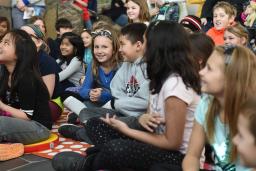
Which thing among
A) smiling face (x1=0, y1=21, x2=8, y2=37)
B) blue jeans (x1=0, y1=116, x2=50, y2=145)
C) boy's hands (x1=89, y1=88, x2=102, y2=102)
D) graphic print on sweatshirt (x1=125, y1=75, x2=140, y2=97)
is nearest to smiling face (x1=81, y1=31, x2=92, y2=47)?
smiling face (x1=0, y1=21, x2=8, y2=37)

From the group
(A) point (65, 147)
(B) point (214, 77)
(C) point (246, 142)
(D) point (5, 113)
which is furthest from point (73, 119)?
(C) point (246, 142)

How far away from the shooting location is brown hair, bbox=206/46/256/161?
1962mm

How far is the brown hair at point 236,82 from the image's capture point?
196cm

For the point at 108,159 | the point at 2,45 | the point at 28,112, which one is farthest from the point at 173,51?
the point at 2,45

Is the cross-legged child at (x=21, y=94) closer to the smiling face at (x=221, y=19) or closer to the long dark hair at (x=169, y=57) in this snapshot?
the long dark hair at (x=169, y=57)

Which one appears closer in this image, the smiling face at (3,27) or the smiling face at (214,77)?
the smiling face at (214,77)

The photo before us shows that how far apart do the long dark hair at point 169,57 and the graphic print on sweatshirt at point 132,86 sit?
0.94 m

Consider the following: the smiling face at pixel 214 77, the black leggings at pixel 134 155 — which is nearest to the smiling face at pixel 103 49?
the black leggings at pixel 134 155

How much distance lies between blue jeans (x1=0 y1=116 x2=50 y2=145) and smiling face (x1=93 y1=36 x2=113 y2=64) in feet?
2.88

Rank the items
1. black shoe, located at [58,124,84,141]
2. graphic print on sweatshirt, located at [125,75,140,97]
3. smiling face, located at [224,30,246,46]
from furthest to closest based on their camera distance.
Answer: smiling face, located at [224,30,246,46]
black shoe, located at [58,124,84,141]
graphic print on sweatshirt, located at [125,75,140,97]

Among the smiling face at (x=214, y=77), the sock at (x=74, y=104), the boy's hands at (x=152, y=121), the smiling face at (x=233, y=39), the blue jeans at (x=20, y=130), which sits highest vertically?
the smiling face at (x=233, y=39)

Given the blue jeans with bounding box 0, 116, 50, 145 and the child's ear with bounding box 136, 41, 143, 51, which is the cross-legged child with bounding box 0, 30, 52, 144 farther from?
the child's ear with bounding box 136, 41, 143, 51

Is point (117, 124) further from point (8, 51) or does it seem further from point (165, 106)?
point (8, 51)

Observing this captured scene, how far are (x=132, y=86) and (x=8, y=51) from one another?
0.99 metres
